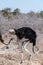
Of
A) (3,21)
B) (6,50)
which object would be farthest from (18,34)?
(3,21)

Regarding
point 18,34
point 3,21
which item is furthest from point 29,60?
point 3,21

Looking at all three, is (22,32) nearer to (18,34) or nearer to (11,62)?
(18,34)

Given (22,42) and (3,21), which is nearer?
(22,42)

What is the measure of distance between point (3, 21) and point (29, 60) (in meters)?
8.58

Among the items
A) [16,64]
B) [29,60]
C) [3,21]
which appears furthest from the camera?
→ [3,21]

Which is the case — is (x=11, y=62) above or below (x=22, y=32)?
below

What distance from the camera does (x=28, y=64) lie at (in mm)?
11562

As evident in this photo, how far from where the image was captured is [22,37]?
11.5m

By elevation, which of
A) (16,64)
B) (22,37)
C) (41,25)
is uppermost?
(22,37)

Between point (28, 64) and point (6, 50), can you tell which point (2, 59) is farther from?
point (6, 50)

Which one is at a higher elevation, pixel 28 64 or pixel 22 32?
pixel 22 32

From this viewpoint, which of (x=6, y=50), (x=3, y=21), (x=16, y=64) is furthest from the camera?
(x=3, y=21)

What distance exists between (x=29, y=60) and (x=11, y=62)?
1149 mm

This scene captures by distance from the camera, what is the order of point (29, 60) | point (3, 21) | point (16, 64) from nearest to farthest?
point (16, 64) → point (29, 60) → point (3, 21)
